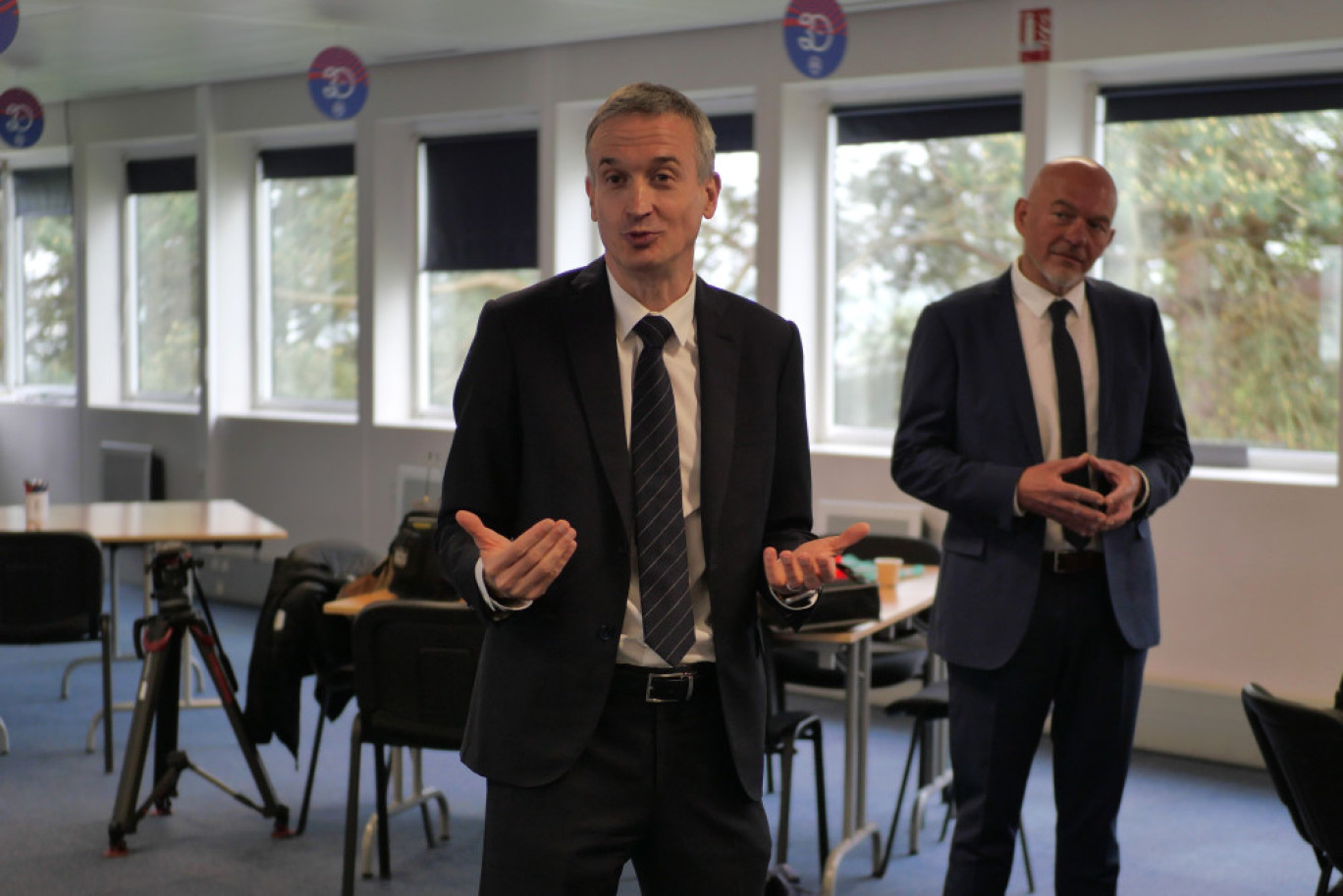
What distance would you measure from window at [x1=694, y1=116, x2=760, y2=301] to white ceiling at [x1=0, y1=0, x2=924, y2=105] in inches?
24.5

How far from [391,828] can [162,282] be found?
6.29m

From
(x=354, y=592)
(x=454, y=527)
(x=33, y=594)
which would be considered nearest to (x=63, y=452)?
(x=33, y=594)

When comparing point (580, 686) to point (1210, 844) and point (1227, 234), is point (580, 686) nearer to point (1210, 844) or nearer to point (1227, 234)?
point (1210, 844)

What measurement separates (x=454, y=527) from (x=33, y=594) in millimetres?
4037

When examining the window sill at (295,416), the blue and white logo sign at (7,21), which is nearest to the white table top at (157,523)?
the blue and white logo sign at (7,21)

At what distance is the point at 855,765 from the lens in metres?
4.36

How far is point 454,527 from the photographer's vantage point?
185cm

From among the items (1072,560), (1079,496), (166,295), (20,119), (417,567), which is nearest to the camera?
(1079,496)

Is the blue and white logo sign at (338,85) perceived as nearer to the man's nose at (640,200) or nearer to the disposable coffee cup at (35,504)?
the disposable coffee cup at (35,504)

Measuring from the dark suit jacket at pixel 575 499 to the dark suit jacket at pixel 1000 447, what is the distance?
1.15 metres

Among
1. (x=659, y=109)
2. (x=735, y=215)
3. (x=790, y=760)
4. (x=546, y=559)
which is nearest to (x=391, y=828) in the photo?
(x=790, y=760)

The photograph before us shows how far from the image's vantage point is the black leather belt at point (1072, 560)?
2.91 meters

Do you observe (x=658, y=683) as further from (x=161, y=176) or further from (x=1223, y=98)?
(x=161, y=176)

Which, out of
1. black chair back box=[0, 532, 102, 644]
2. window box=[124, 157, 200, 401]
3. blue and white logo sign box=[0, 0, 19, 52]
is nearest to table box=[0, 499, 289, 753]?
black chair back box=[0, 532, 102, 644]
